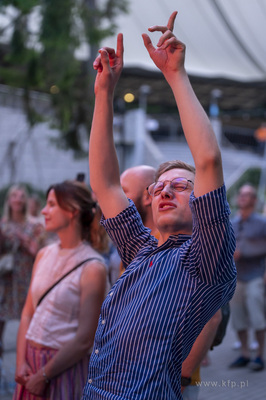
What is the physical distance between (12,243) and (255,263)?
2.74 meters

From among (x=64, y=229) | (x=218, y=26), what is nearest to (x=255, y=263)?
(x=64, y=229)

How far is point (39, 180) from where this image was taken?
680 inches

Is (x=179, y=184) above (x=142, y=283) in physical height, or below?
above

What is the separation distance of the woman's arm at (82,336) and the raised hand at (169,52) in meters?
1.25

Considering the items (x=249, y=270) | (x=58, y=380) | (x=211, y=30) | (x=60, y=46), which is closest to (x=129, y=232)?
(x=58, y=380)

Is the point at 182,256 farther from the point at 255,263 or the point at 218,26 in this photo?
the point at 218,26

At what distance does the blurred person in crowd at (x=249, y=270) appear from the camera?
235 inches

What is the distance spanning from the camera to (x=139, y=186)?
8.84 ft

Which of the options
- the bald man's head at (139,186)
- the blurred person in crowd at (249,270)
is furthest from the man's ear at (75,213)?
the blurred person in crowd at (249,270)

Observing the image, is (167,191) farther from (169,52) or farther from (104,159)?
(169,52)

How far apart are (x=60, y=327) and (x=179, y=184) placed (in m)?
1.14

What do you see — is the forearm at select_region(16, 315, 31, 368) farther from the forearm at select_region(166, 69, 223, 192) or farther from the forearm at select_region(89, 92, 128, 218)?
the forearm at select_region(166, 69, 223, 192)

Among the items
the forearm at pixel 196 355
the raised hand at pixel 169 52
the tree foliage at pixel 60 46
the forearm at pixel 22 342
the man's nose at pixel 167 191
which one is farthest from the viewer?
the tree foliage at pixel 60 46

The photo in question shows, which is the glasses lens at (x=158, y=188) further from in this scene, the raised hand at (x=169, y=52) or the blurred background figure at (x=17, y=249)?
the blurred background figure at (x=17, y=249)
